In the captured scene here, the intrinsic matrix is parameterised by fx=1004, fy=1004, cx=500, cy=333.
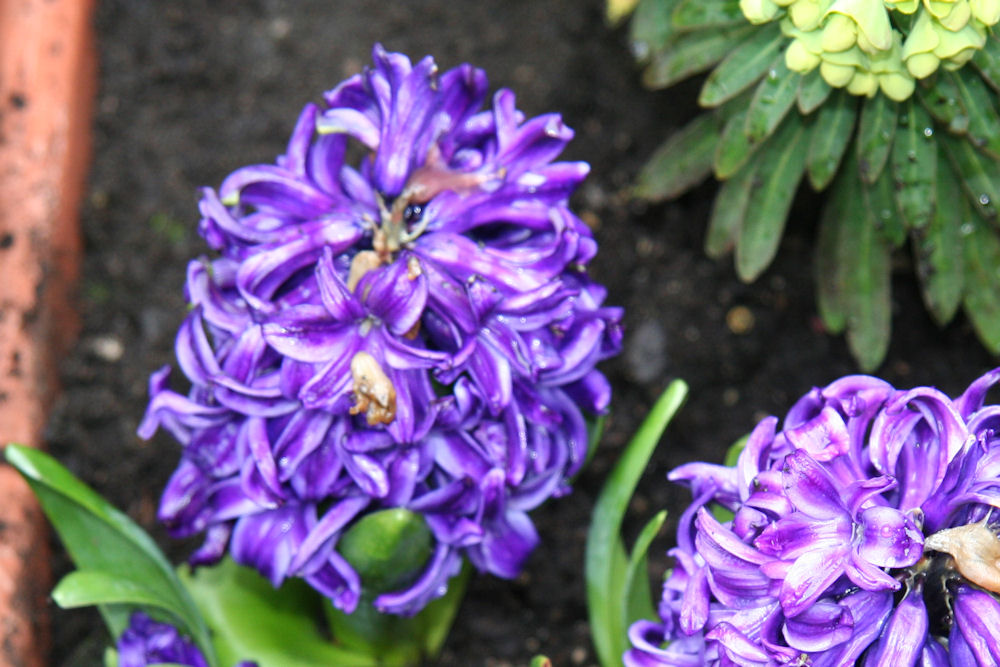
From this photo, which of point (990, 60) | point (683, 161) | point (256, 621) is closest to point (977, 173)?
point (990, 60)

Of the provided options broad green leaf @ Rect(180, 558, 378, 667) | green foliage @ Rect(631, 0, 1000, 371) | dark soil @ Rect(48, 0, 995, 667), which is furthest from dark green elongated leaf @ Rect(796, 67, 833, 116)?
broad green leaf @ Rect(180, 558, 378, 667)

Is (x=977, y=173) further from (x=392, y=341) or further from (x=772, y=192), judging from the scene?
(x=392, y=341)

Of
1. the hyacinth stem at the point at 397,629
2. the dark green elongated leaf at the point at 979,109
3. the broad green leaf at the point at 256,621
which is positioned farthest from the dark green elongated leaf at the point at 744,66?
the broad green leaf at the point at 256,621

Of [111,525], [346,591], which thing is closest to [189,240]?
[111,525]

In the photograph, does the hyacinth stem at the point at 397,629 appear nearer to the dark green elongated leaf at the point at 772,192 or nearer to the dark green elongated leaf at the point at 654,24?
the dark green elongated leaf at the point at 772,192

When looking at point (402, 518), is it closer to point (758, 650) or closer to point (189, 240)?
point (758, 650)

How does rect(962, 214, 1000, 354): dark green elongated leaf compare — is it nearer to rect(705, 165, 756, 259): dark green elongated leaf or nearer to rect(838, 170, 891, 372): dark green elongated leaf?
rect(838, 170, 891, 372): dark green elongated leaf

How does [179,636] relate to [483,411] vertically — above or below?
below
